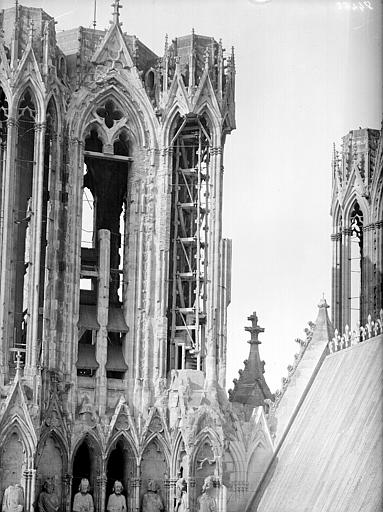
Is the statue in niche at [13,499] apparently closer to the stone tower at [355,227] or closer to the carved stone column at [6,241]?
the carved stone column at [6,241]

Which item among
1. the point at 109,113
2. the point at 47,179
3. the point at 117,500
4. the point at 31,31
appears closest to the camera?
→ the point at 117,500

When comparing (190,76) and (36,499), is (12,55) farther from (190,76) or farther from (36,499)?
(36,499)

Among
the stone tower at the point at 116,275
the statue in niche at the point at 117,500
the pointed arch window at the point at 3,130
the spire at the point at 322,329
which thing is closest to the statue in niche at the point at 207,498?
the stone tower at the point at 116,275

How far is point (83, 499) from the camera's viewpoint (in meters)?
74.4

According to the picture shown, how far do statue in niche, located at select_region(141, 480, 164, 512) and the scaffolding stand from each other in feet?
10.5

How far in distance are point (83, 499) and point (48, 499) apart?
3.78ft

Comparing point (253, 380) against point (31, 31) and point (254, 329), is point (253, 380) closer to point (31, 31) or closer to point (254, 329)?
point (254, 329)

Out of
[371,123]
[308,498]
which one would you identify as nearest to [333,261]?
[371,123]

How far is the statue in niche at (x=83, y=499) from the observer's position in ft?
244

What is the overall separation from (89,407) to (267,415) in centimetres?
465

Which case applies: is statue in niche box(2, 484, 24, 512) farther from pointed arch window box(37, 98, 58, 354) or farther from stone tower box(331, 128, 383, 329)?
stone tower box(331, 128, 383, 329)

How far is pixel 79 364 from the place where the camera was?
7575 cm

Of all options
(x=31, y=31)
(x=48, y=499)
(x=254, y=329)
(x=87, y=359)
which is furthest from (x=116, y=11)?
(x=48, y=499)

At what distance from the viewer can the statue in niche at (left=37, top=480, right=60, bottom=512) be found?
A: 73.6 metres
